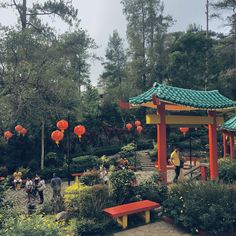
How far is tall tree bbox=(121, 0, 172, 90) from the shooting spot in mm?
34906

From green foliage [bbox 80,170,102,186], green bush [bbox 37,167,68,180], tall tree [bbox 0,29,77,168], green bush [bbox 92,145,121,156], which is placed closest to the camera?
green foliage [bbox 80,170,102,186]

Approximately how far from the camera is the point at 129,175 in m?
10.6

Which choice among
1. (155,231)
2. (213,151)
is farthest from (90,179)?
→ (213,151)

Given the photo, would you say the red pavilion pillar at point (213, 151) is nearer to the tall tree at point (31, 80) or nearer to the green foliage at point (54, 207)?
the green foliage at point (54, 207)

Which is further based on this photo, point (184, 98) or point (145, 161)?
point (145, 161)

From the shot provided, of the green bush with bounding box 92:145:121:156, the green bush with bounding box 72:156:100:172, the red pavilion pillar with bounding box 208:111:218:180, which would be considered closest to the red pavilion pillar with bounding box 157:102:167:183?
the red pavilion pillar with bounding box 208:111:218:180

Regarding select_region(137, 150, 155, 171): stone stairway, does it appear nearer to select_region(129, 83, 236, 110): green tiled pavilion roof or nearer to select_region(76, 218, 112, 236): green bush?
select_region(129, 83, 236, 110): green tiled pavilion roof

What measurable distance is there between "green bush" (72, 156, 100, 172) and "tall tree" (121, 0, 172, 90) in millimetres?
14161

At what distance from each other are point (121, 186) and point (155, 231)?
6.55 feet

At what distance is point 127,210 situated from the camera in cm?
923

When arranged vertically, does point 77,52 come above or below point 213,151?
above

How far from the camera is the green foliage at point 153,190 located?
418 inches

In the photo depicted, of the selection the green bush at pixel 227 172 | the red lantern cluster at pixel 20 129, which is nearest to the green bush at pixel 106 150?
the red lantern cluster at pixel 20 129

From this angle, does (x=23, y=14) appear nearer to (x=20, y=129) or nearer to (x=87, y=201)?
(x=20, y=129)
